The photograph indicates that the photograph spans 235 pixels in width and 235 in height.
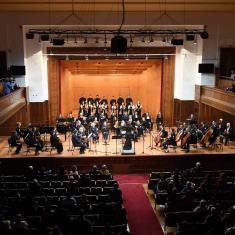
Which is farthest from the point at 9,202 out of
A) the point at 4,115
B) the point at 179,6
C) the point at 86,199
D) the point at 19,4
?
the point at 179,6

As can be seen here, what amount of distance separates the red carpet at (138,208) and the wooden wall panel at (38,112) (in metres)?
6.23

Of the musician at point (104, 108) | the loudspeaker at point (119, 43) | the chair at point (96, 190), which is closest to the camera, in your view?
the chair at point (96, 190)

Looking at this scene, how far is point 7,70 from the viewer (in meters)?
16.2

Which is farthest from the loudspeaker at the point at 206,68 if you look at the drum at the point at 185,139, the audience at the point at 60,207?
the audience at the point at 60,207

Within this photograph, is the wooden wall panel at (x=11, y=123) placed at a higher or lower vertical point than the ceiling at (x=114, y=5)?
lower

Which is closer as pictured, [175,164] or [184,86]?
[175,164]

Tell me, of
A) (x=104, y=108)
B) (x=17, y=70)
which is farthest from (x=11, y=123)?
(x=104, y=108)

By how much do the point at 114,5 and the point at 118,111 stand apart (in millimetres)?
4866

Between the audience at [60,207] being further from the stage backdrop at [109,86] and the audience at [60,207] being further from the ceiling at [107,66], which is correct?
the stage backdrop at [109,86]

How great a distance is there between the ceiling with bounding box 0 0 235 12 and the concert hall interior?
47 mm

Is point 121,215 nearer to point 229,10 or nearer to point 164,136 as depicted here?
point 164,136

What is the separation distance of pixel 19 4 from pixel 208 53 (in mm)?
8471

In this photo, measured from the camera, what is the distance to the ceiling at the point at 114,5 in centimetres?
1442

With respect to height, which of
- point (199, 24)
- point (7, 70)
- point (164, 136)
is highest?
point (199, 24)
